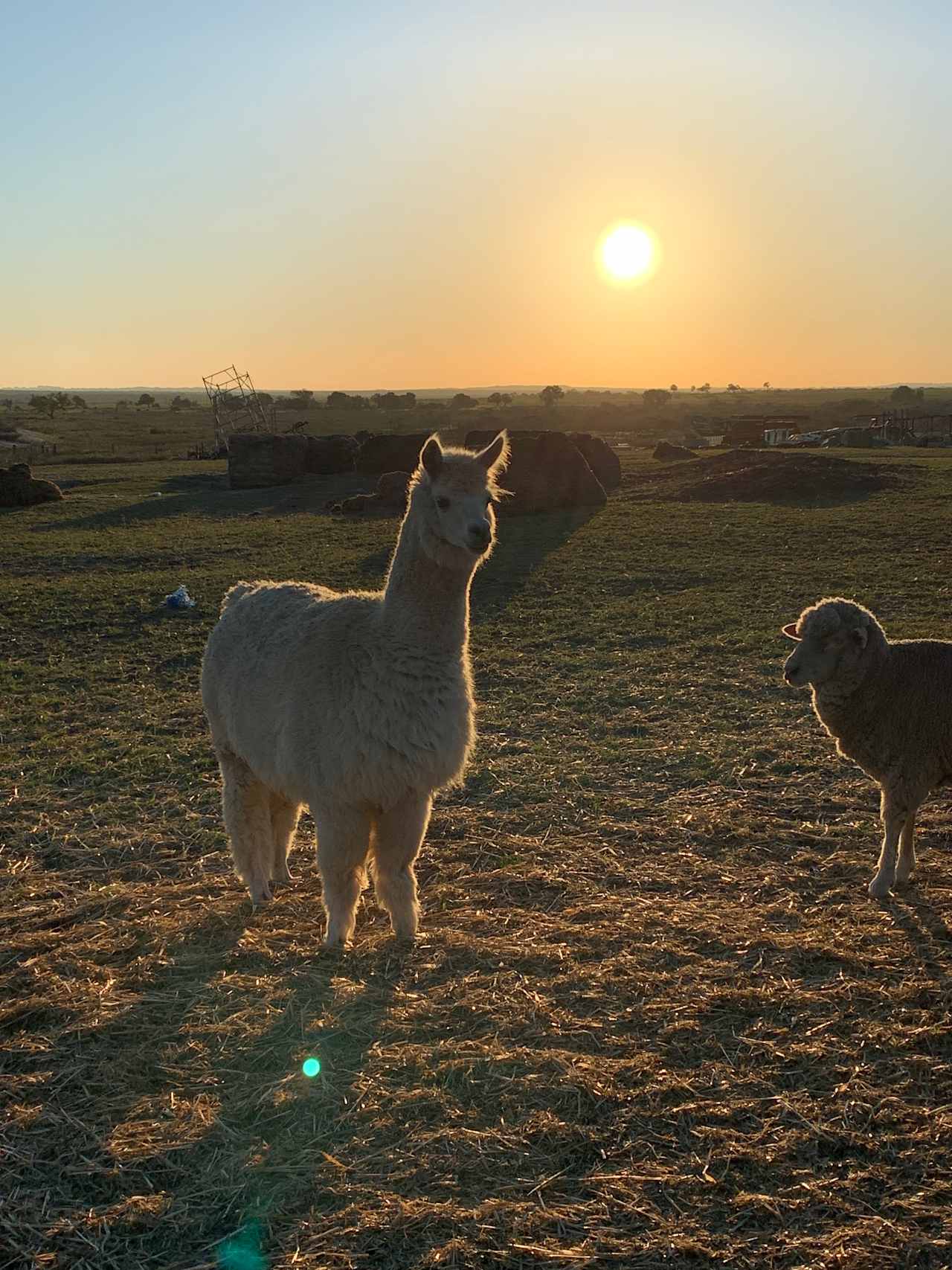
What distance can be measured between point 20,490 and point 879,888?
28097 mm

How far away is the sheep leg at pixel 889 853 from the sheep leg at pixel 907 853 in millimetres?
39

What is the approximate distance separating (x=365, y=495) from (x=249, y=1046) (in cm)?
2290

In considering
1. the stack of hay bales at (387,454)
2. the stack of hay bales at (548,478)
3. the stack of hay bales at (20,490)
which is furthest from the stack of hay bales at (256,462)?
the stack of hay bales at (548,478)

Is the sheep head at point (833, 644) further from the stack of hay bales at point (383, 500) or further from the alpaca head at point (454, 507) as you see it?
the stack of hay bales at point (383, 500)

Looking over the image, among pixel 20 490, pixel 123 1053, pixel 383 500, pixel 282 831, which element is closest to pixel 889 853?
pixel 282 831

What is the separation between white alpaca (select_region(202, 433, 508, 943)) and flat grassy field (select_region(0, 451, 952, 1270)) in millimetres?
517

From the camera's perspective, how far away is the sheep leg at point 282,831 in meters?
6.24

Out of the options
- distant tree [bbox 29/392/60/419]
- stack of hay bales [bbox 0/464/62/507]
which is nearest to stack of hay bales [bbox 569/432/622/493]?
stack of hay bales [bbox 0/464/62/507]

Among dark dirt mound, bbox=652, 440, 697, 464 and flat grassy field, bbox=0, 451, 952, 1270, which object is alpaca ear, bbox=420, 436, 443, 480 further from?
dark dirt mound, bbox=652, 440, 697, 464

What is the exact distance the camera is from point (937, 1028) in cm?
434

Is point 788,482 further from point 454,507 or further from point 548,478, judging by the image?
point 454,507

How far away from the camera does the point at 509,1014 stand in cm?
457

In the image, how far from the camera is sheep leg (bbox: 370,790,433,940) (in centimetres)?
529

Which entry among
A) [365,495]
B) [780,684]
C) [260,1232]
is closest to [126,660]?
[780,684]
